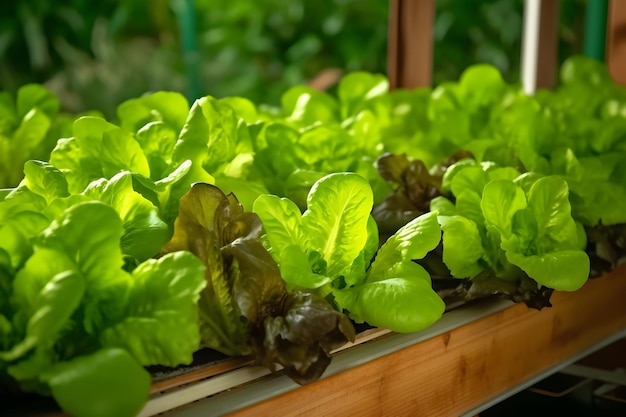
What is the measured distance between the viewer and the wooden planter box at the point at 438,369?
1.67 ft

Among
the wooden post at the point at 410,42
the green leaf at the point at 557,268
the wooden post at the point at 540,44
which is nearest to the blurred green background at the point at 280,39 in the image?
the wooden post at the point at 540,44

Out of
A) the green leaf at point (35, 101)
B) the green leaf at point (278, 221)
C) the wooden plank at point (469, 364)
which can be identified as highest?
the green leaf at point (35, 101)

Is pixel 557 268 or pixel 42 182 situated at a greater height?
pixel 42 182

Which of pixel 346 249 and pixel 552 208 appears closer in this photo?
pixel 346 249

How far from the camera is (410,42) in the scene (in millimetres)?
1291

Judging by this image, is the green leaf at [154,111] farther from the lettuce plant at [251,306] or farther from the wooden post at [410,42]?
the wooden post at [410,42]

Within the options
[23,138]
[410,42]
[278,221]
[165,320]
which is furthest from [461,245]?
[410,42]

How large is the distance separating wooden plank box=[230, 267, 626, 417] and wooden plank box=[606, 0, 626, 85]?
2.57 ft

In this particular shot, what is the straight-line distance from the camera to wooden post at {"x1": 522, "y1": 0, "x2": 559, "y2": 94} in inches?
62.2

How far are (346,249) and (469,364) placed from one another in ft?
0.56

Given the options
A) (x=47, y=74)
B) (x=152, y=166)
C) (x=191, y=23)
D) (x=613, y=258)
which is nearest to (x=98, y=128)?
(x=152, y=166)

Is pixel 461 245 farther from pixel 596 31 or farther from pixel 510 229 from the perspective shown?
pixel 596 31

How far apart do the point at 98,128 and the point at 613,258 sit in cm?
56

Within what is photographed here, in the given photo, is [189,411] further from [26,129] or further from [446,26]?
[446,26]
